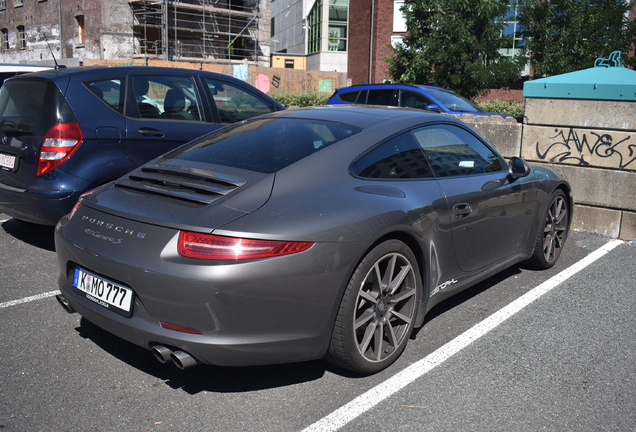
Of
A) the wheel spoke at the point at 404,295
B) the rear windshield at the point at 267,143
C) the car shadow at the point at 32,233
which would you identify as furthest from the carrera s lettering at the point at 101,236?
the car shadow at the point at 32,233

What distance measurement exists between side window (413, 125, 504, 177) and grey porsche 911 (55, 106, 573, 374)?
0.05ft

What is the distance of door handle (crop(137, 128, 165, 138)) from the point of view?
18.0 feet

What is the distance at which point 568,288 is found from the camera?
193 inches

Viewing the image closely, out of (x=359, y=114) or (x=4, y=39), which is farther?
(x=4, y=39)

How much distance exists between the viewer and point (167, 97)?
598 centimetres

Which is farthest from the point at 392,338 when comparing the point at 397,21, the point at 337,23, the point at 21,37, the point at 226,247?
the point at 21,37

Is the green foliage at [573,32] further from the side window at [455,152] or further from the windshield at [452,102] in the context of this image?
the side window at [455,152]

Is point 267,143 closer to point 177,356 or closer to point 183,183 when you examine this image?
point 183,183

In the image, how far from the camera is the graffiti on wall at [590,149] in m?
6.63

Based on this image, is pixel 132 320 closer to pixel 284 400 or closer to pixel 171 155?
pixel 284 400

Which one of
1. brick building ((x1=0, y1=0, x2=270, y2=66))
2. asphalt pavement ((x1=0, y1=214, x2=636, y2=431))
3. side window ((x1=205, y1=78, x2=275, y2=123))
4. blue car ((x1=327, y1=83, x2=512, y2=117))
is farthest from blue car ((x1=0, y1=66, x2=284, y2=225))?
brick building ((x1=0, y1=0, x2=270, y2=66))

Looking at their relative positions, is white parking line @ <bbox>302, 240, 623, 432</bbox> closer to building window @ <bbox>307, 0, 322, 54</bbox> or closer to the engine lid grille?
the engine lid grille

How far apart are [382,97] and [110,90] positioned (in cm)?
884

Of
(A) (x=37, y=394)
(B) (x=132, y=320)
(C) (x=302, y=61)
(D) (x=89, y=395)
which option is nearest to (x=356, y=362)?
(B) (x=132, y=320)
